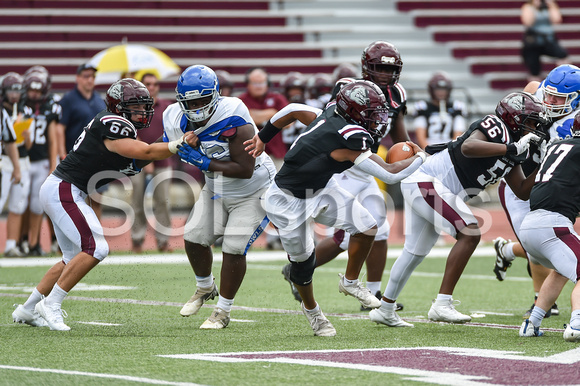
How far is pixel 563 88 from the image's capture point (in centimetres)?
612

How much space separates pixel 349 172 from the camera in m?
7.05

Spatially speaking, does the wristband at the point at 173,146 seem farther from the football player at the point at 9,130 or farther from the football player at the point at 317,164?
the football player at the point at 9,130

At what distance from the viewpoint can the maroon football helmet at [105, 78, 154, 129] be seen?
5.89 metres

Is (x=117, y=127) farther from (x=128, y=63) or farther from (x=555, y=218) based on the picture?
(x=128, y=63)

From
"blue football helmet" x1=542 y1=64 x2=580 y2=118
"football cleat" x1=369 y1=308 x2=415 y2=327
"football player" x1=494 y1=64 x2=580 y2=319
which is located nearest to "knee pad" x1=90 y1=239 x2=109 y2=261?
"football cleat" x1=369 y1=308 x2=415 y2=327

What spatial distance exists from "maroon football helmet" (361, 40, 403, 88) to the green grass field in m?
1.73

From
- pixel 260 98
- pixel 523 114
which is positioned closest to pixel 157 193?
pixel 260 98

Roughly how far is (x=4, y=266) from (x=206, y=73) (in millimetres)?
→ 4775

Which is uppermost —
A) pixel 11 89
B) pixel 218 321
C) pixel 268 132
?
pixel 268 132

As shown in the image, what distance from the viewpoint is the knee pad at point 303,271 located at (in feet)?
18.5

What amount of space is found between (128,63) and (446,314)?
24.3 feet

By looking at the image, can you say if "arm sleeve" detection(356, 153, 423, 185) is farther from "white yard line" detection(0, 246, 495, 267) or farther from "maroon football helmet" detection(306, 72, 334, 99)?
"maroon football helmet" detection(306, 72, 334, 99)

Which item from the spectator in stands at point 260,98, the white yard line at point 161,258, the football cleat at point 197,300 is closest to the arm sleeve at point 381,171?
the football cleat at point 197,300

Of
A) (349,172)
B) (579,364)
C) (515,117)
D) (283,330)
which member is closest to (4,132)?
(349,172)
